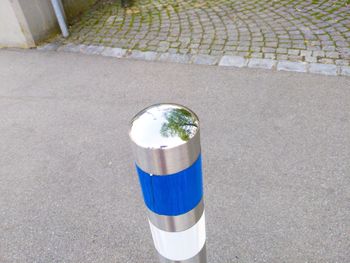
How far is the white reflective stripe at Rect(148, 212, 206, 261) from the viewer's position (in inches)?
70.0

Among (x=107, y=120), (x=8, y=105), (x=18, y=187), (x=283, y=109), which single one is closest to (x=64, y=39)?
(x=8, y=105)

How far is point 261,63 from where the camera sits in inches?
201

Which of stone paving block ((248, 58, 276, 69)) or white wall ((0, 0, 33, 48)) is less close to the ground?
white wall ((0, 0, 33, 48))

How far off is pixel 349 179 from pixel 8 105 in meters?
4.49

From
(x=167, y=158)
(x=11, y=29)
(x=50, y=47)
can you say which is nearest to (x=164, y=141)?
(x=167, y=158)

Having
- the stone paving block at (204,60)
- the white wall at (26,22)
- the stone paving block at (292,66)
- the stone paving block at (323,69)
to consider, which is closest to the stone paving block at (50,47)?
the white wall at (26,22)

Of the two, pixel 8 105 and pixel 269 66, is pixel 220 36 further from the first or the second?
pixel 8 105

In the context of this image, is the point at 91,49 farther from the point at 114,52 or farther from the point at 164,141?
the point at 164,141

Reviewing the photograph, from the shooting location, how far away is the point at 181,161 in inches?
57.5

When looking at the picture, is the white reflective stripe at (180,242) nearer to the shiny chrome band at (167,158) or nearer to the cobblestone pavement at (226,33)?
the shiny chrome band at (167,158)

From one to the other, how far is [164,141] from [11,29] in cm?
599

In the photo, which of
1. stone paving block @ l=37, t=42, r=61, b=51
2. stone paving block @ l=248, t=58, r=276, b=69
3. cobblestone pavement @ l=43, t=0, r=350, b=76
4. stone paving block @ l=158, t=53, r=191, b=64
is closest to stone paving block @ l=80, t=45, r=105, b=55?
cobblestone pavement @ l=43, t=0, r=350, b=76

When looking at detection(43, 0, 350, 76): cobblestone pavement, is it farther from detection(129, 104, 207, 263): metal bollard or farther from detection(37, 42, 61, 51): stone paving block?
detection(129, 104, 207, 263): metal bollard

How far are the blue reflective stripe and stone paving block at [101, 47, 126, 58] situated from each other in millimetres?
4531
